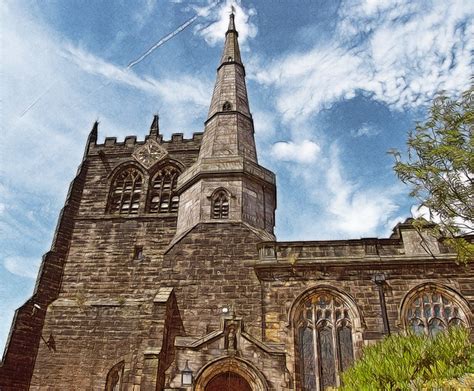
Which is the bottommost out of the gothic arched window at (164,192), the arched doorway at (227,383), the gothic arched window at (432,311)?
the arched doorway at (227,383)

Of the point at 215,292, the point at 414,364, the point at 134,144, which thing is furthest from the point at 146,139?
the point at 414,364

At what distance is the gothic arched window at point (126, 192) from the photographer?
20.6 metres

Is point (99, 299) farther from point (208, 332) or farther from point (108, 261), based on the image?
point (208, 332)

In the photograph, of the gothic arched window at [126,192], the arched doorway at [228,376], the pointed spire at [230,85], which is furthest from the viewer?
the pointed spire at [230,85]

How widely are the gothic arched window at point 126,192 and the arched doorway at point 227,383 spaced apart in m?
10.4

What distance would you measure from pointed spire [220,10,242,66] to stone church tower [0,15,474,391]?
4.22 metres

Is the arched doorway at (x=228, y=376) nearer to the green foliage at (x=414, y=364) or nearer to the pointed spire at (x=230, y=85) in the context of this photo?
the green foliage at (x=414, y=364)

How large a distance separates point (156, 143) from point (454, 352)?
18.1m

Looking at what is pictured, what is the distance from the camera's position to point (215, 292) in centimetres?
1359

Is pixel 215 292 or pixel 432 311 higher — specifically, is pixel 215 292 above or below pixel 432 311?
above

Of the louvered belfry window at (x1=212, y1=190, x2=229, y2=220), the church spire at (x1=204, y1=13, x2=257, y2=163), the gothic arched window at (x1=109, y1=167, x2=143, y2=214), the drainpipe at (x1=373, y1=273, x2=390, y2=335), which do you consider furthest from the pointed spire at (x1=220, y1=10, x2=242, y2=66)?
the drainpipe at (x1=373, y1=273, x2=390, y2=335)

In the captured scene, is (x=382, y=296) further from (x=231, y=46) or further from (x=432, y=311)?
(x=231, y=46)

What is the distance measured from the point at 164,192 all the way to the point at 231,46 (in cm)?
972

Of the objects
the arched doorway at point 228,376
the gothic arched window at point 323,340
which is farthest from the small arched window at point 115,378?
the gothic arched window at point 323,340
